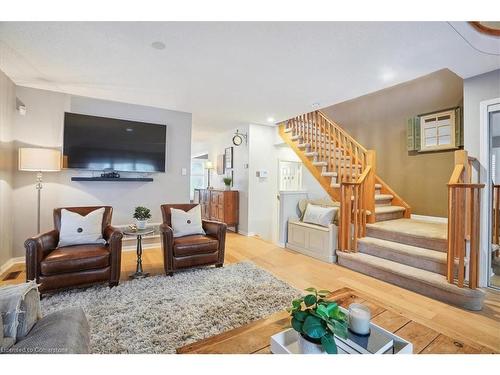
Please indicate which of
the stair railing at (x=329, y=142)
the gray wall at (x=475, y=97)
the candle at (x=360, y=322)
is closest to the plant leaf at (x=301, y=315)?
the candle at (x=360, y=322)

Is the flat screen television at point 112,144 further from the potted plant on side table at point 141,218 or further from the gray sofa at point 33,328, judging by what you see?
the gray sofa at point 33,328

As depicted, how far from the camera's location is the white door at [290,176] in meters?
6.36

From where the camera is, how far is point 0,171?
297cm

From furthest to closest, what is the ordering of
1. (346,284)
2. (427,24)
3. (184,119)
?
(184,119), (346,284), (427,24)

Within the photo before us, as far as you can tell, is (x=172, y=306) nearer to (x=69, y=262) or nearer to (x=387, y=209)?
(x=69, y=262)

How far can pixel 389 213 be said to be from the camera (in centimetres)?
423

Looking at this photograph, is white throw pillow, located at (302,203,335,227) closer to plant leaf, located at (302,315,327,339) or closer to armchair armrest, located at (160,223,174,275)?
armchair armrest, located at (160,223,174,275)

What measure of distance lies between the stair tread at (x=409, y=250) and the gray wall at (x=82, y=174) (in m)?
3.25

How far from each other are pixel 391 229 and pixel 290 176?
10.8 ft

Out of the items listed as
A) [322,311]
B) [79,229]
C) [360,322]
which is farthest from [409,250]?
[79,229]

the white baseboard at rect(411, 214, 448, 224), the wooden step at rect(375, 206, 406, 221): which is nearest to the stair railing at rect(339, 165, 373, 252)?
the wooden step at rect(375, 206, 406, 221)

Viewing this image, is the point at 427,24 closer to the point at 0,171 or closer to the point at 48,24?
the point at 48,24
